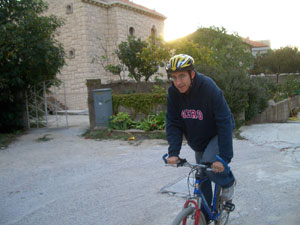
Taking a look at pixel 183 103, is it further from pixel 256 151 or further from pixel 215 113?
pixel 256 151

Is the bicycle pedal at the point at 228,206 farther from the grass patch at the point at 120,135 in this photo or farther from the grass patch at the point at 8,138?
the grass patch at the point at 8,138

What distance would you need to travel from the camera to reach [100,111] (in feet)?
32.6

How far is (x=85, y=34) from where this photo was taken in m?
23.4

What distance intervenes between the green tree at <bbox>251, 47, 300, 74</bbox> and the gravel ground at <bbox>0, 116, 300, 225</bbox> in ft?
120

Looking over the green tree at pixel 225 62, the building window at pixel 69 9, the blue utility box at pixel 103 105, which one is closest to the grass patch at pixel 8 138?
the blue utility box at pixel 103 105

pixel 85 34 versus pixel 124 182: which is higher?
pixel 85 34

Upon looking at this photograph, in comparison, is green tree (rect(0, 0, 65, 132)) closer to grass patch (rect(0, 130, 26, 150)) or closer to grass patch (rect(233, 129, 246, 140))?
grass patch (rect(0, 130, 26, 150))

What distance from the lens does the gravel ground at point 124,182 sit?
3.71 meters

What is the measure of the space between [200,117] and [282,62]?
43678mm

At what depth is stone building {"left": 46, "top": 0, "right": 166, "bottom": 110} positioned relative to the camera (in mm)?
23453

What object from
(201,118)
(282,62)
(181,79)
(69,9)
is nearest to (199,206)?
(201,118)

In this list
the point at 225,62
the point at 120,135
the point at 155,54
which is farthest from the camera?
the point at 225,62

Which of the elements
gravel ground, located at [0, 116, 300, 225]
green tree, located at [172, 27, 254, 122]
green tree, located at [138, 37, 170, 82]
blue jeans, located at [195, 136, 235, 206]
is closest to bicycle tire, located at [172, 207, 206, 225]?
blue jeans, located at [195, 136, 235, 206]

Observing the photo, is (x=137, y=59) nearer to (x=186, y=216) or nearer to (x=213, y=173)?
(x=213, y=173)
